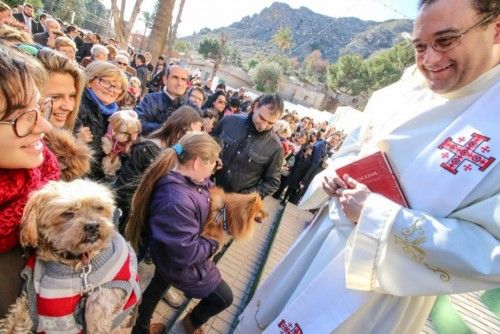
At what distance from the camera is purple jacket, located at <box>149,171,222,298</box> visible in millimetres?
2244

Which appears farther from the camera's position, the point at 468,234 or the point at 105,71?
the point at 105,71

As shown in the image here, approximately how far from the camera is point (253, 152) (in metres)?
4.09

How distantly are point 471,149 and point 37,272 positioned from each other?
1.97 m

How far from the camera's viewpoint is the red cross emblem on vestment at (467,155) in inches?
58.2

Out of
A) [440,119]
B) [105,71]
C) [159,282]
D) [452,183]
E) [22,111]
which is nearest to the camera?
[22,111]

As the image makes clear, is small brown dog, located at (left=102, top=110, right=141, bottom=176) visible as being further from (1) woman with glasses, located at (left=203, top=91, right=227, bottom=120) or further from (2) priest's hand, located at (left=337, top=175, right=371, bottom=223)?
(1) woman with glasses, located at (left=203, top=91, right=227, bottom=120)

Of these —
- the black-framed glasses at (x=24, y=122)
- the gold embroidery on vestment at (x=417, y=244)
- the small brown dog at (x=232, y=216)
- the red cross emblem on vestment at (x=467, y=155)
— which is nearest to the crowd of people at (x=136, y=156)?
the black-framed glasses at (x=24, y=122)

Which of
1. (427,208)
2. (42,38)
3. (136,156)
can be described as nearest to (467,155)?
(427,208)

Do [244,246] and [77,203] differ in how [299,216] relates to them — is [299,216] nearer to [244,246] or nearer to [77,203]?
[244,246]

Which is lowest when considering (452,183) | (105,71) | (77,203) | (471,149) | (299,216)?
(299,216)

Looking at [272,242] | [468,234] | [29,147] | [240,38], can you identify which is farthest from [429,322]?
[240,38]

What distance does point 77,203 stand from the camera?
1.53m

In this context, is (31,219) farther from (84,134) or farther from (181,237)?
(84,134)

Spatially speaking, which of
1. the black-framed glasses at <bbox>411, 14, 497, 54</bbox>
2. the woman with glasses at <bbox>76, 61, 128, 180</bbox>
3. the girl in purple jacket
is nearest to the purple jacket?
the girl in purple jacket
